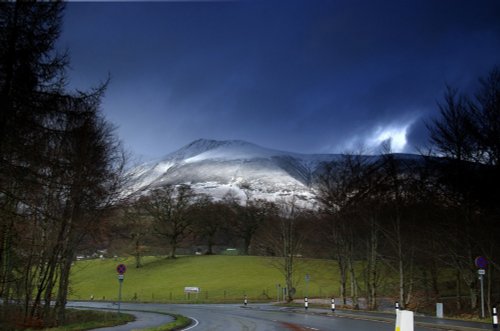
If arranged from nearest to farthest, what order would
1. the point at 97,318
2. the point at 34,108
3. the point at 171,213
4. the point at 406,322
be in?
the point at 406,322, the point at 34,108, the point at 97,318, the point at 171,213

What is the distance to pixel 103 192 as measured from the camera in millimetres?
21203

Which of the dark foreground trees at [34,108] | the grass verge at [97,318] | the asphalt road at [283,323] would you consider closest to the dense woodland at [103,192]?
the dark foreground trees at [34,108]

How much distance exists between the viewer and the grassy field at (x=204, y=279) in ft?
195

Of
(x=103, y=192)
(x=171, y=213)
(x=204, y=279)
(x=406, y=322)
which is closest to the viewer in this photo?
(x=406, y=322)

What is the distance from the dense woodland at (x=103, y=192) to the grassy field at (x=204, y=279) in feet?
27.2

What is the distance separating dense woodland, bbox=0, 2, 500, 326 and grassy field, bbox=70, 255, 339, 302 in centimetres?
828

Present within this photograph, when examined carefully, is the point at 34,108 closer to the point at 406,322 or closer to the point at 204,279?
the point at 406,322

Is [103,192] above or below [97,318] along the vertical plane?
above

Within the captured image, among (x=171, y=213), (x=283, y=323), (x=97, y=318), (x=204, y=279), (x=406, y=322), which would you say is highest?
(x=171, y=213)

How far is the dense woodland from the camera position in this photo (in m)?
12.1

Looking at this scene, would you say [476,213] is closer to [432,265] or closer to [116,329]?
[432,265]

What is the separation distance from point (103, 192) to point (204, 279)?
50694 mm

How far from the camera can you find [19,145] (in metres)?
12.0

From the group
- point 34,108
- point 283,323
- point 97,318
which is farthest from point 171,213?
point 34,108
